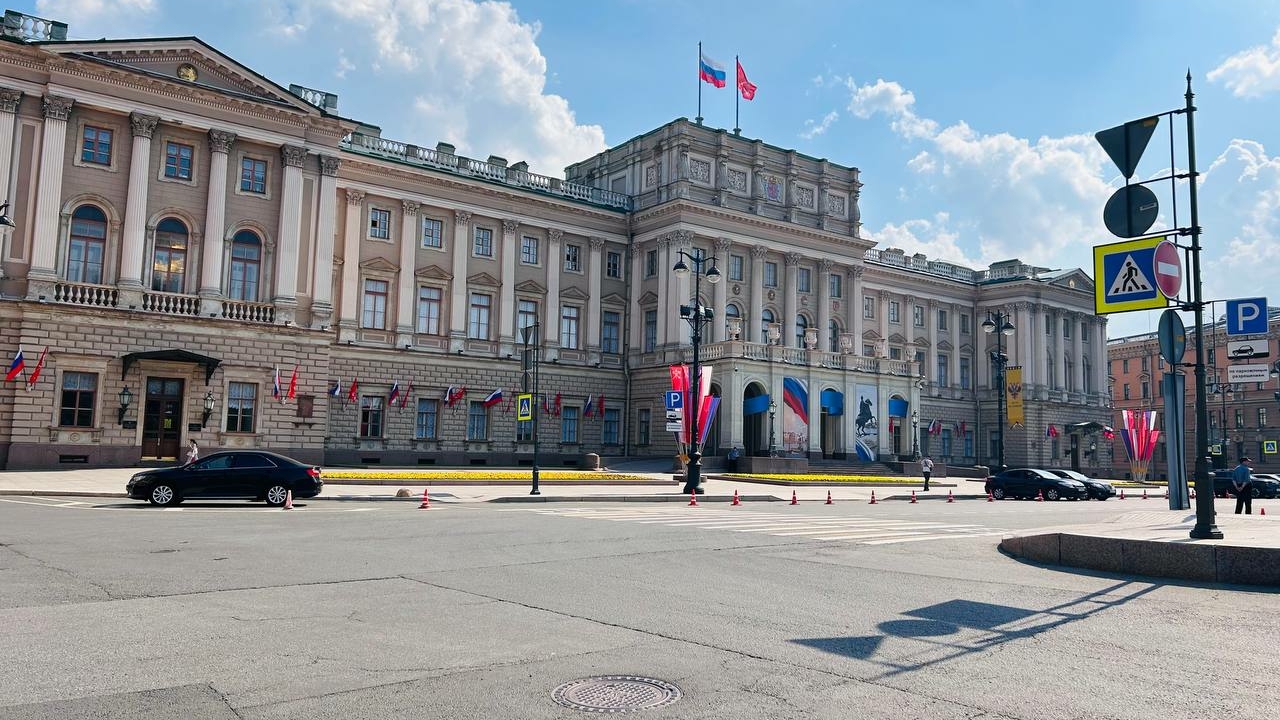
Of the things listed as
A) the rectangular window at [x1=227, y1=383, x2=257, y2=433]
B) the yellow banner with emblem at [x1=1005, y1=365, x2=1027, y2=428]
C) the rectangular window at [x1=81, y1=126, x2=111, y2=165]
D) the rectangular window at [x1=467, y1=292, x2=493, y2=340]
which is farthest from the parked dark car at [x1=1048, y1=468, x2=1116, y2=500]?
the rectangular window at [x1=81, y1=126, x2=111, y2=165]

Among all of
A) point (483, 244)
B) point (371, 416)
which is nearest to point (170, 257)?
point (371, 416)

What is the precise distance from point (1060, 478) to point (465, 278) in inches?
1286

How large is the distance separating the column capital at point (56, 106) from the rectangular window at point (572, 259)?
2794cm

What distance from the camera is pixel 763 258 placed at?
64.2m

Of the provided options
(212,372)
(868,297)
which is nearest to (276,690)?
(212,372)

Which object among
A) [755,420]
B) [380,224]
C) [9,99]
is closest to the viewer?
[9,99]

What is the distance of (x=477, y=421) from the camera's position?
56.3 metres

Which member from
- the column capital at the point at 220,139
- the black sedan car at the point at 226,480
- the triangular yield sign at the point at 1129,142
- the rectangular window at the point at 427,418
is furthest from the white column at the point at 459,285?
the triangular yield sign at the point at 1129,142

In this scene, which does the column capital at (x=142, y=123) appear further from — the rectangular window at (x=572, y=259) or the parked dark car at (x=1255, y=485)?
the parked dark car at (x=1255, y=485)

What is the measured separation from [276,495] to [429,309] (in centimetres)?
3064

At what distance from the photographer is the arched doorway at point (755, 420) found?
2227 inches

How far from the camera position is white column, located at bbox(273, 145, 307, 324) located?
146ft

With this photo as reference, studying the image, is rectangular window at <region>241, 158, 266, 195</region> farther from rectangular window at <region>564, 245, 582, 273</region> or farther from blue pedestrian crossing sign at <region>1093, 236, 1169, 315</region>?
blue pedestrian crossing sign at <region>1093, 236, 1169, 315</region>

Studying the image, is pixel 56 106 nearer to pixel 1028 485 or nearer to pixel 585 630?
pixel 585 630
